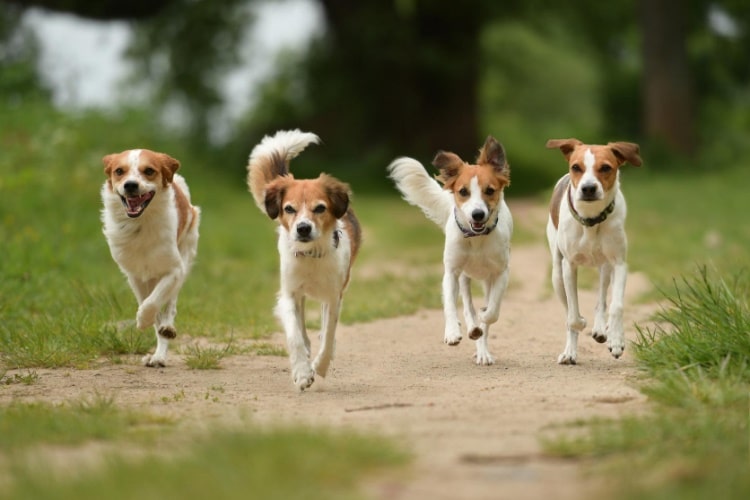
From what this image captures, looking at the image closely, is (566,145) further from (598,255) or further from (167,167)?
(167,167)

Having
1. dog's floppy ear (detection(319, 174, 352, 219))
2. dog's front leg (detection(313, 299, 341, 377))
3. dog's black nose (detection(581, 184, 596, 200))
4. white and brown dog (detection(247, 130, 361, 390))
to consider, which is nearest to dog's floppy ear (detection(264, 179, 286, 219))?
white and brown dog (detection(247, 130, 361, 390))

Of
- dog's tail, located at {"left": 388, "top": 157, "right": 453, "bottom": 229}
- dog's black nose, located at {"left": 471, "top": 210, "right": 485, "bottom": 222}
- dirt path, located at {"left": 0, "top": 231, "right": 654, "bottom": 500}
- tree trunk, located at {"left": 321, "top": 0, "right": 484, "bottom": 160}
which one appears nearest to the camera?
dirt path, located at {"left": 0, "top": 231, "right": 654, "bottom": 500}

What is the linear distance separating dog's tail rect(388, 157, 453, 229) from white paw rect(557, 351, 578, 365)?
4.95 feet

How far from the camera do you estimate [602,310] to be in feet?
25.1

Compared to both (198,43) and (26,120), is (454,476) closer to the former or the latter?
(26,120)

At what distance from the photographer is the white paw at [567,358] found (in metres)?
7.41

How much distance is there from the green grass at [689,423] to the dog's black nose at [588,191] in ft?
2.97

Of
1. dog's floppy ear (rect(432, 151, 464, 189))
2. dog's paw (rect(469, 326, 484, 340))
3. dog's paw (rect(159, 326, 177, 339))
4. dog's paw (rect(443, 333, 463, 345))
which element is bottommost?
dog's paw (rect(159, 326, 177, 339))

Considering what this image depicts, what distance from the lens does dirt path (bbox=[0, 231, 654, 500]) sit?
433 centimetres

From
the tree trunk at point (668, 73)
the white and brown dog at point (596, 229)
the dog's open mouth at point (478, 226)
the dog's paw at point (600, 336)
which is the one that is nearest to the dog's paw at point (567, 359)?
the white and brown dog at point (596, 229)

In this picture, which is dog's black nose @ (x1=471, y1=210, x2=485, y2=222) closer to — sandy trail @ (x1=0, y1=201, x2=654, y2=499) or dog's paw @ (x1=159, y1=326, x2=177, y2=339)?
sandy trail @ (x1=0, y1=201, x2=654, y2=499)

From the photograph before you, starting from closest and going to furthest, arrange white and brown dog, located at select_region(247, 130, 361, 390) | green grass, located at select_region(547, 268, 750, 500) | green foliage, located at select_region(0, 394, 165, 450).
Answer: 1. green grass, located at select_region(547, 268, 750, 500)
2. green foliage, located at select_region(0, 394, 165, 450)
3. white and brown dog, located at select_region(247, 130, 361, 390)

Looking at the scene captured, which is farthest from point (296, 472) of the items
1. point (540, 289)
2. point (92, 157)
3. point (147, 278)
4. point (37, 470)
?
point (92, 157)

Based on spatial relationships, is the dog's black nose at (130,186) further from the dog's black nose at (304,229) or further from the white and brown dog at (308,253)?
the dog's black nose at (304,229)
